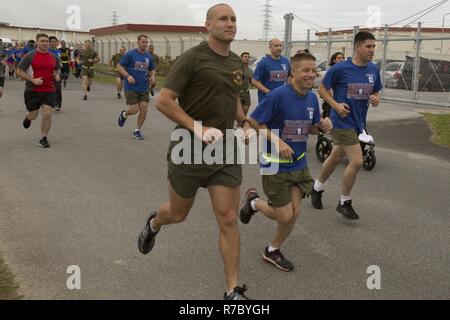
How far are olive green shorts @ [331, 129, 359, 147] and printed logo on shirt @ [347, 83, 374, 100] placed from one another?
0.41m

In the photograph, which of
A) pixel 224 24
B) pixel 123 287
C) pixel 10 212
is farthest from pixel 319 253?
pixel 10 212

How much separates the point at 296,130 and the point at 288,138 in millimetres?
100

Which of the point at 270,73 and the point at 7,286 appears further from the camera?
the point at 270,73

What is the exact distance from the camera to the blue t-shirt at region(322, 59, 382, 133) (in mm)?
5875

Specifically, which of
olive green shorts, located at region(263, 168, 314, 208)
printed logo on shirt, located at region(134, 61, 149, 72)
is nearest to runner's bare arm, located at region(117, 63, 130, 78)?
printed logo on shirt, located at region(134, 61, 149, 72)

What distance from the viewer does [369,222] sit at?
219 inches

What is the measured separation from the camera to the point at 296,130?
14.8ft

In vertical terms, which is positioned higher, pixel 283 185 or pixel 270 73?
pixel 270 73

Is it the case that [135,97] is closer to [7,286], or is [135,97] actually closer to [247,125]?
[247,125]

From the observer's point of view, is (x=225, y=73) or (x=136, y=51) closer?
(x=225, y=73)

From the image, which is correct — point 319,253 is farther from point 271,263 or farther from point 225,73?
point 225,73

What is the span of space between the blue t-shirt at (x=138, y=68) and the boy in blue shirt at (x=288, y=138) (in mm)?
6557

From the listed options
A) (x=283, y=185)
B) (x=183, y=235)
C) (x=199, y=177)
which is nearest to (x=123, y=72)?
(x=183, y=235)
